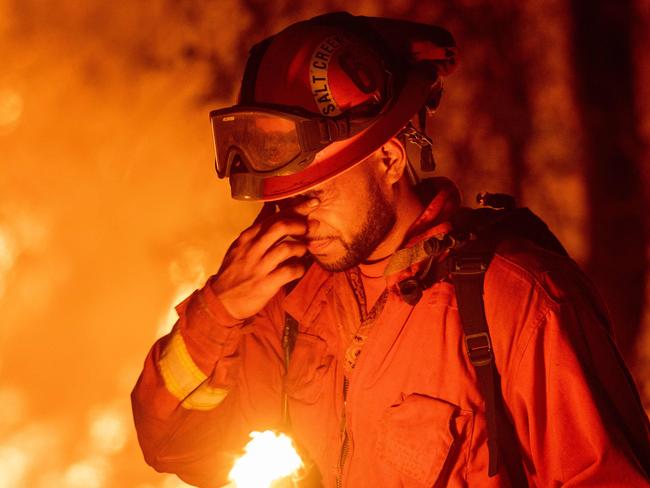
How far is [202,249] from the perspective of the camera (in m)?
3.61

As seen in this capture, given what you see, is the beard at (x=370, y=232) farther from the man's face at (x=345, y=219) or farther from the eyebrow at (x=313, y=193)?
the eyebrow at (x=313, y=193)

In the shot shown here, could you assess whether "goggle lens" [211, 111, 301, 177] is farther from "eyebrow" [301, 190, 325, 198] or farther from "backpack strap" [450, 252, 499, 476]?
"backpack strap" [450, 252, 499, 476]

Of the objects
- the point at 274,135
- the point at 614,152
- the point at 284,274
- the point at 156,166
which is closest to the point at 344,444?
the point at 284,274

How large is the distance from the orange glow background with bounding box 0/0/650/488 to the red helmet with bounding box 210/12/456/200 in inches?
45.6

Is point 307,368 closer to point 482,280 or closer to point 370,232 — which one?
point 370,232

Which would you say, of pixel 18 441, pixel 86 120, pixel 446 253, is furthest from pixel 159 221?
pixel 446 253

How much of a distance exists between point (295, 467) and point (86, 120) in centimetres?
202

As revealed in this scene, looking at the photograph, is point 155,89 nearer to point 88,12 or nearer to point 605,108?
A: point 88,12

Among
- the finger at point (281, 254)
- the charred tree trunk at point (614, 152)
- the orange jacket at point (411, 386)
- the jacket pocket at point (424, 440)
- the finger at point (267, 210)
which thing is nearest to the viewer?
the orange jacket at point (411, 386)

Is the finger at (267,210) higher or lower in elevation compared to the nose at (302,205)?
higher

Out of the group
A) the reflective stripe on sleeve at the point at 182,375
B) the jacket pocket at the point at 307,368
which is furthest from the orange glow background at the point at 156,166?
the jacket pocket at the point at 307,368

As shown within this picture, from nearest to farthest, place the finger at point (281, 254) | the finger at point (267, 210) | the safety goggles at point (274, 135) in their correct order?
the safety goggles at point (274, 135) → the finger at point (281, 254) → the finger at point (267, 210)

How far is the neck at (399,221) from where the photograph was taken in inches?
96.8

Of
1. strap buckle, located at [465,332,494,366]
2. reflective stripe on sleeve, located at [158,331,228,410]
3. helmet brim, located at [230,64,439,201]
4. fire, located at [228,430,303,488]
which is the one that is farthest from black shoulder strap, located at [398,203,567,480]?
reflective stripe on sleeve, located at [158,331,228,410]
